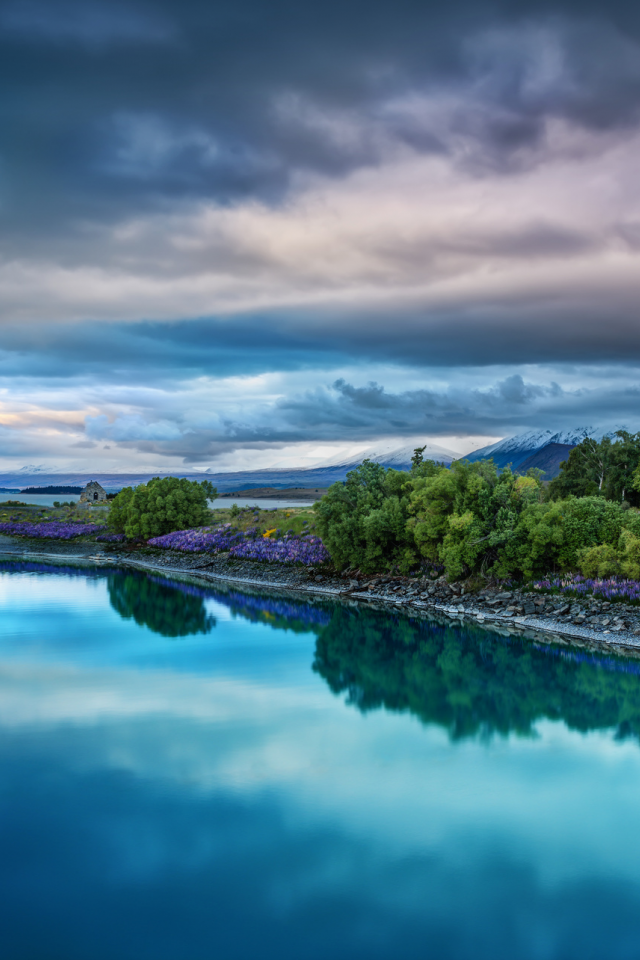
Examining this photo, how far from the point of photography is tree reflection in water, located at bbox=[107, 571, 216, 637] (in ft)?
128

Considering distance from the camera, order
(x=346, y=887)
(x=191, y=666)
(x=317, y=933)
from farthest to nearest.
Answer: (x=191, y=666) < (x=346, y=887) < (x=317, y=933)

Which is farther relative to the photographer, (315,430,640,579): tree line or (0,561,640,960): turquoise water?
(315,430,640,579): tree line

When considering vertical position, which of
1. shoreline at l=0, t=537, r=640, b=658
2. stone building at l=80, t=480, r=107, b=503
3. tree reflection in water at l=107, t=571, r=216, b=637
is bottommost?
tree reflection in water at l=107, t=571, r=216, b=637

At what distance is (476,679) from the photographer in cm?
2759

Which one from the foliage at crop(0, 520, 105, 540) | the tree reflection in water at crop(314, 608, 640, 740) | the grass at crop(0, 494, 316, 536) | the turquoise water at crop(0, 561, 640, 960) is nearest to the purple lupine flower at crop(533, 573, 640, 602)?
the tree reflection in water at crop(314, 608, 640, 740)

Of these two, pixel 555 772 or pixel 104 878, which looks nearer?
pixel 104 878

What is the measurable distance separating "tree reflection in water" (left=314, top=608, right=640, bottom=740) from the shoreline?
156 cm

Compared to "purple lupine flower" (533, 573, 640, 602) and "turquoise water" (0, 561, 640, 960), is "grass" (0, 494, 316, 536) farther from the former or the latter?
"turquoise water" (0, 561, 640, 960)

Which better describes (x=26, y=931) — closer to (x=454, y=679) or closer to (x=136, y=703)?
(x=136, y=703)

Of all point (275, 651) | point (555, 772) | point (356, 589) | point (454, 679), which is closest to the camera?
point (555, 772)

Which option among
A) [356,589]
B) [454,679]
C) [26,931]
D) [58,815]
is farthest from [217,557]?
[26,931]

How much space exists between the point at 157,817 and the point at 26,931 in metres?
4.09

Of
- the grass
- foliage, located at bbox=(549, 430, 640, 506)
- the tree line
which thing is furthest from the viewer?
the grass

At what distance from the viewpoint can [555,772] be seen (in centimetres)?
1788
